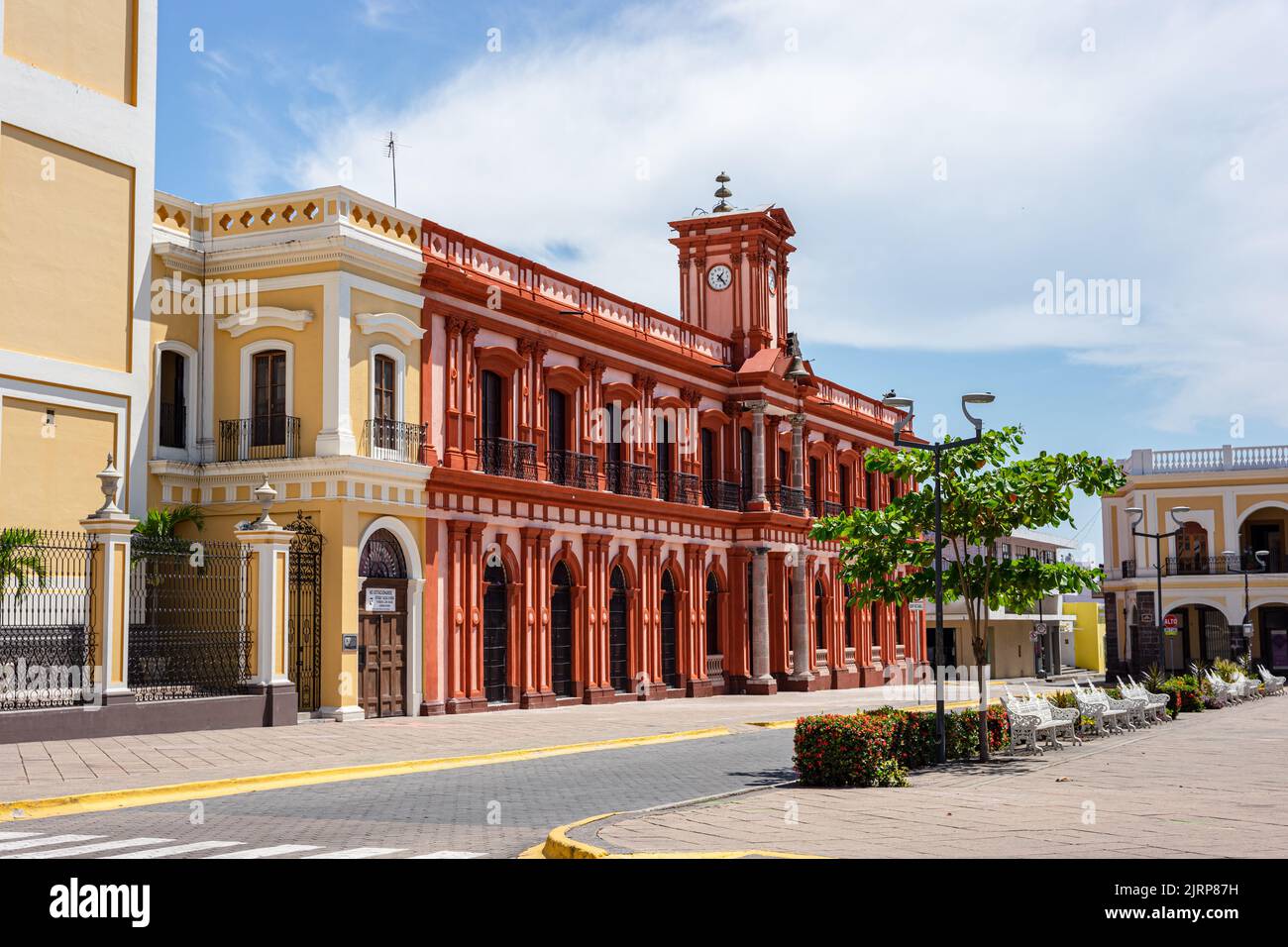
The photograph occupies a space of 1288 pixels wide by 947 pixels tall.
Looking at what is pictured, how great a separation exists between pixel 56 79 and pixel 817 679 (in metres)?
26.9

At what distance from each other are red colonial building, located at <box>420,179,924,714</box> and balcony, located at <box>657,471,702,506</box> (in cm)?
6

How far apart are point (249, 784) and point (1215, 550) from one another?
49.4 metres

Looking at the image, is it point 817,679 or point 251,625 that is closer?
point 251,625

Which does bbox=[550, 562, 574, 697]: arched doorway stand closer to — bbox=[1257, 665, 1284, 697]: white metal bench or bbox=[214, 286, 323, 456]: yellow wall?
bbox=[214, 286, 323, 456]: yellow wall

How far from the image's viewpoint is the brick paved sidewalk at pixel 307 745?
15.5 metres

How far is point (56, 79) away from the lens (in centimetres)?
2434

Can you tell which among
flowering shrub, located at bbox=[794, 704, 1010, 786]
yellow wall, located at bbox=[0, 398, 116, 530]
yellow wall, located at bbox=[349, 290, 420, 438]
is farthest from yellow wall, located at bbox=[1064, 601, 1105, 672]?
flowering shrub, located at bbox=[794, 704, 1010, 786]

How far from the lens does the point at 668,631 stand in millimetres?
36781

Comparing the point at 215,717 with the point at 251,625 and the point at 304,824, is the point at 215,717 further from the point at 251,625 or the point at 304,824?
the point at 304,824

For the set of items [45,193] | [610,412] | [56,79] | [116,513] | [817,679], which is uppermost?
[56,79]

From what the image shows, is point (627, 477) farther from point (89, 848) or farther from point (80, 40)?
point (89, 848)

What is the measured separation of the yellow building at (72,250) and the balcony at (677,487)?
14949 millimetres

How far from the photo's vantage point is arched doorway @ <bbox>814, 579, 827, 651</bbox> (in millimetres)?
44031

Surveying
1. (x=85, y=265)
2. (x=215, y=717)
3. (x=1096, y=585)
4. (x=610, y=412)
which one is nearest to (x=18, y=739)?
(x=215, y=717)
